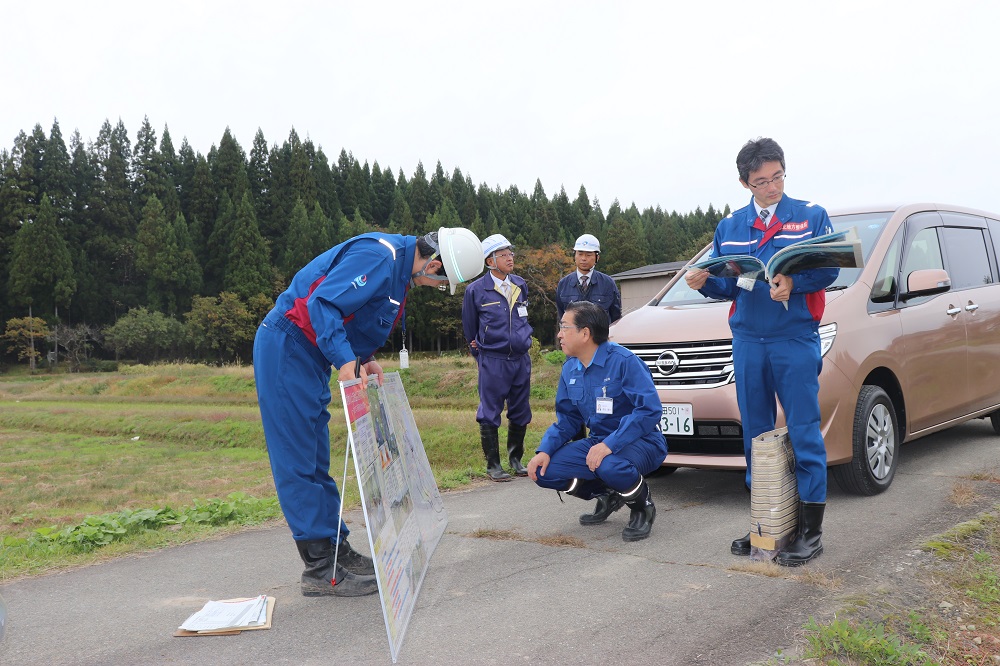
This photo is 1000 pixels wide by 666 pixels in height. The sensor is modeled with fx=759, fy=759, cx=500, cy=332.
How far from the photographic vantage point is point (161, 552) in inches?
178

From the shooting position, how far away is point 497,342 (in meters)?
6.73

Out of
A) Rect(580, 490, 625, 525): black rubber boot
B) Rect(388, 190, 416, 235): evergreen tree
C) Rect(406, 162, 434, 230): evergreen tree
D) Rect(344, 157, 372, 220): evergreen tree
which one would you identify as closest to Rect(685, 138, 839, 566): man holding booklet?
Rect(580, 490, 625, 525): black rubber boot

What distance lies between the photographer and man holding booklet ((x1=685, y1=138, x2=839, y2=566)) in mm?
3875

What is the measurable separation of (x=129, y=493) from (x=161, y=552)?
277 inches

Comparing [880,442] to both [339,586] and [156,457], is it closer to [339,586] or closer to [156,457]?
[339,586]

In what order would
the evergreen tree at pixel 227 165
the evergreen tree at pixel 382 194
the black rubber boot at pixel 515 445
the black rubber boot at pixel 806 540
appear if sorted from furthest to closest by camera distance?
1. the evergreen tree at pixel 382 194
2. the evergreen tree at pixel 227 165
3. the black rubber boot at pixel 515 445
4. the black rubber boot at pixel 806 540

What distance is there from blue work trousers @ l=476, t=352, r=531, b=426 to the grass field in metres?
0.62

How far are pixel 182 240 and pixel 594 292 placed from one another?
208 feet

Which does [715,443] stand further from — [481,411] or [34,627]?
[34,627]

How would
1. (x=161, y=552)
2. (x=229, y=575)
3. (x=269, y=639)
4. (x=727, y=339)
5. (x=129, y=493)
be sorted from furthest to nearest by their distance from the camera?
1. (x=129, y=493)
2. (x=727, y=339)
3. (x=161, y=552)
4. (x=229, y=575)
5. (x=269, y=639)

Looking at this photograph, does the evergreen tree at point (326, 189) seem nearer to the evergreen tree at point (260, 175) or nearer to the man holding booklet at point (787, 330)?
the evergreen tree at point (260, 175)

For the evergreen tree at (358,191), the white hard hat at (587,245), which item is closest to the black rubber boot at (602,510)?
the white hard hat at (587,245)

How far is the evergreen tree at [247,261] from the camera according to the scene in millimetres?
59125

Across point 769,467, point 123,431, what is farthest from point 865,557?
point 123,431
